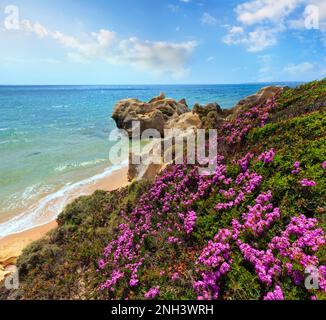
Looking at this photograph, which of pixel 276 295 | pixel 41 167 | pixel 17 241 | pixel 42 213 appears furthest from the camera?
pixel 41 167

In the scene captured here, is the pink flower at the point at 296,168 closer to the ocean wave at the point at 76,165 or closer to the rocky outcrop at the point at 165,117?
the rocky outcrop at the point at 165,117

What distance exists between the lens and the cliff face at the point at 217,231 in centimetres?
539

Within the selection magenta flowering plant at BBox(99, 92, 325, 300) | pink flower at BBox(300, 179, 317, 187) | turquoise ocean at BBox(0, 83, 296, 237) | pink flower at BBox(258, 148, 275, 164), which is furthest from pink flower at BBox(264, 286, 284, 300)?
turquoise ocean at BBox(0, 83, 296, 237)

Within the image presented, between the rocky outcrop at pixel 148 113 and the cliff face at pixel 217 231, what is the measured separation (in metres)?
26.1

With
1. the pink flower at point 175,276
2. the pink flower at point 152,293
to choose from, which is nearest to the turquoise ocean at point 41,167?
the pink flower at point 152,293

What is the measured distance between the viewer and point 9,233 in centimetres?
1415

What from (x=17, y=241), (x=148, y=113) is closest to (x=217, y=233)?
(x=17, y=241)

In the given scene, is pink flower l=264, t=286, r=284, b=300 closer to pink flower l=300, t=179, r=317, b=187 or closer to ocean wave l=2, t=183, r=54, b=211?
pink flower l=300, t=179, r=317, b=187

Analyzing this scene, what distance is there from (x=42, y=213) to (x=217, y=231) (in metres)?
12.4

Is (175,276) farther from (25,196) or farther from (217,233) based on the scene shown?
(25,196)

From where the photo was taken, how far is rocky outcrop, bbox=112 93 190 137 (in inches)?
1510

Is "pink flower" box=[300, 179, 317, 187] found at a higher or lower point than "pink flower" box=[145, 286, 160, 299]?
higher

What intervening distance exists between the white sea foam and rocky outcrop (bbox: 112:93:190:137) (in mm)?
19502

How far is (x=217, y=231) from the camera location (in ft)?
23.2
